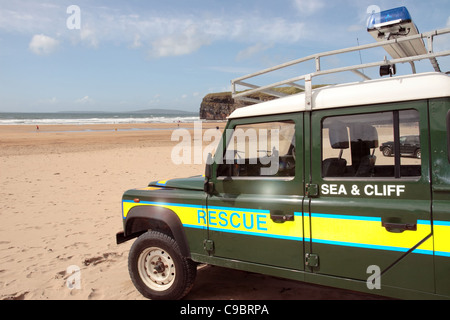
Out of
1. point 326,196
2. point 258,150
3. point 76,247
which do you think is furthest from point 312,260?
point 76,247

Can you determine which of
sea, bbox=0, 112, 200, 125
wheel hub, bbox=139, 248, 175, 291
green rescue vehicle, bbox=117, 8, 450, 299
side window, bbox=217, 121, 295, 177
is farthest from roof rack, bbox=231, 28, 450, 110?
sea, bbox=0, 112, 200, 125

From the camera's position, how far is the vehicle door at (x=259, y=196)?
3451 mm

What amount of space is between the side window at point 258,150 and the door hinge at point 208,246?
704 millimetres

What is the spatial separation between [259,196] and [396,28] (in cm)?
201

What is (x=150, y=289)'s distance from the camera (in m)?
4.35

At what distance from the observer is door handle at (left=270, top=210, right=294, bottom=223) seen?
3.42 meters

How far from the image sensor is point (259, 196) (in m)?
3.65

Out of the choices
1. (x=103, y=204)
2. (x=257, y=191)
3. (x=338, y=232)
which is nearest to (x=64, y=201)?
(x=103, y=204)

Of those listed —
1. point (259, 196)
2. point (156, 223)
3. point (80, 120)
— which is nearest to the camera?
point (259, 196)

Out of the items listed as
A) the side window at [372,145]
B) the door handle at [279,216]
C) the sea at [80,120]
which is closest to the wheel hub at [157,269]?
the door handle at [279,216]

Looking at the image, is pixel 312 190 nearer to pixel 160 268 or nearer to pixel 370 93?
pixel 370 93

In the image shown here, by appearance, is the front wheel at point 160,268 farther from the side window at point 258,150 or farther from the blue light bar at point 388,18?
the blue light bar at point 388,18

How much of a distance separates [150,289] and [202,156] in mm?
15291

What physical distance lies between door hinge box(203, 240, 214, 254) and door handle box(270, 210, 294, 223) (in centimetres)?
78
